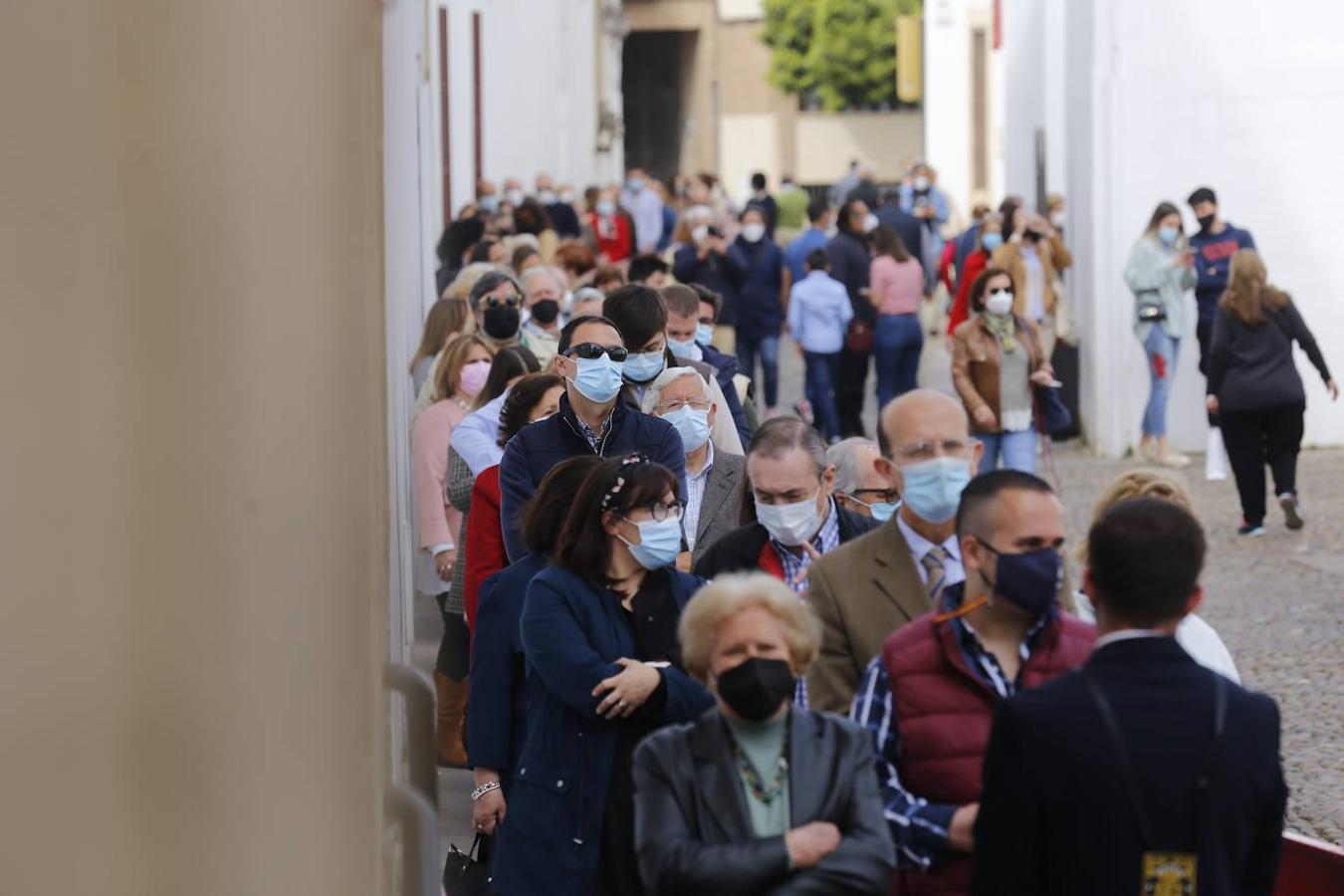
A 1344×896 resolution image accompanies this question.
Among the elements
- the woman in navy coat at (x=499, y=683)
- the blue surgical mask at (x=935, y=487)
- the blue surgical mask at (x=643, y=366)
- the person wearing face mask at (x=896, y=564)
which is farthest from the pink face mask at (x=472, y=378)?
the blue surgical mask at (x=935, y=487)

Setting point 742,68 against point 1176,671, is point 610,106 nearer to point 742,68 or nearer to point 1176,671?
point 742,68

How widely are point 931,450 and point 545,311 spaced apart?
684 cm

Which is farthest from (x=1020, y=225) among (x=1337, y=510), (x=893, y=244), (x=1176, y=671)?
(x=1176, y=671)

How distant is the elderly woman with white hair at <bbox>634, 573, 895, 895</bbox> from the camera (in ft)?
11.8

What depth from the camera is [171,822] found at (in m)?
1.81

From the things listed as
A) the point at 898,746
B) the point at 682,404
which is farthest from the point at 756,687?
the point at 682,404

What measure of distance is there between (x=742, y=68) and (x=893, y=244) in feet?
182

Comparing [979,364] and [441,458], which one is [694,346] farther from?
[979,364]

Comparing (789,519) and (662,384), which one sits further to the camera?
(662,384)

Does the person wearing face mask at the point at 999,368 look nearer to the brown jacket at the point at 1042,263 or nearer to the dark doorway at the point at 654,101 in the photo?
the brown jacket at the point at 1042,263

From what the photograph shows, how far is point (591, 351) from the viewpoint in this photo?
669cm

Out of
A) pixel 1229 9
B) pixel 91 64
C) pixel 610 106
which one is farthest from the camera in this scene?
pixel 610 106

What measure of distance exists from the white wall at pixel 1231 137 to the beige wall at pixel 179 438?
54.5 ft

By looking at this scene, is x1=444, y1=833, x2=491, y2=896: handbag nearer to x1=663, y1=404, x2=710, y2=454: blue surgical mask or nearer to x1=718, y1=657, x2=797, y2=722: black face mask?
x1=663, y1=404, x2=710, y2=454: blue surgical mask
